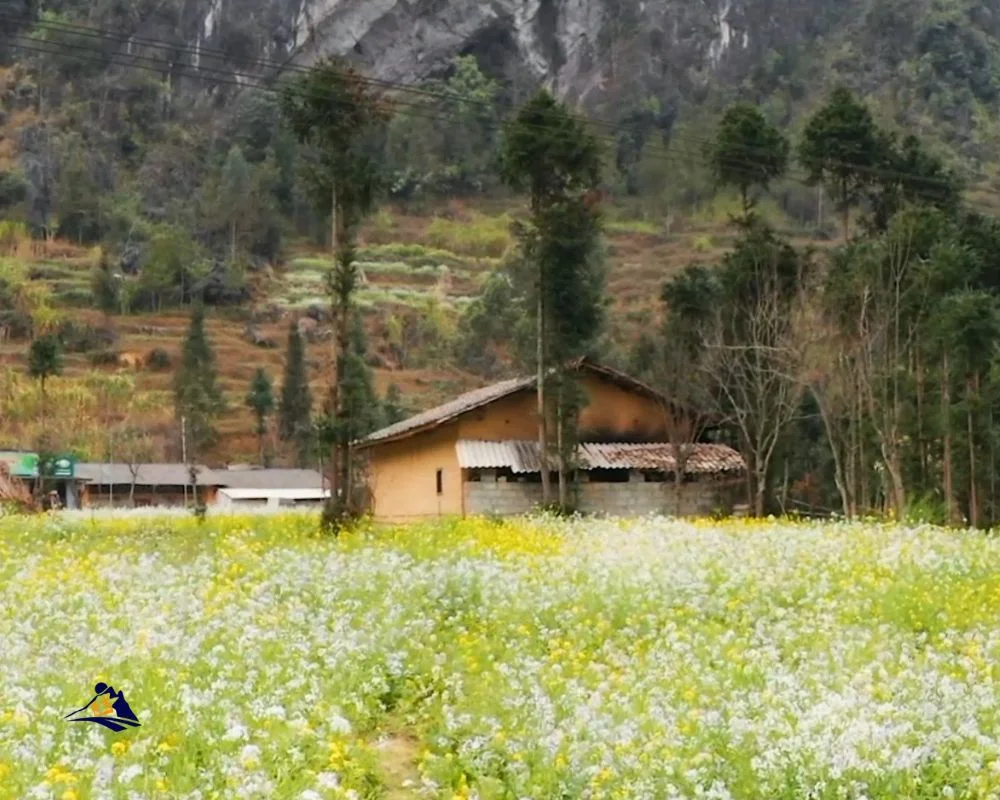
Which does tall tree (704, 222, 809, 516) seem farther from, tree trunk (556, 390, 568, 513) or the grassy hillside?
the grassy hillside

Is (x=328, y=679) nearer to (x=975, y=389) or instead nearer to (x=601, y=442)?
(x=975, y=389)

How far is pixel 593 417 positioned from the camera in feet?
133

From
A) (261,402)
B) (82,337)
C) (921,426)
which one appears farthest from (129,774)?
(82,337)

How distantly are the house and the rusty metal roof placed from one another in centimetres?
3

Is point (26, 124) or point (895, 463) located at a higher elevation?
point (26, 124)

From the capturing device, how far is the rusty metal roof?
37594 mm

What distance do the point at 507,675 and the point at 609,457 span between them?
29964mm

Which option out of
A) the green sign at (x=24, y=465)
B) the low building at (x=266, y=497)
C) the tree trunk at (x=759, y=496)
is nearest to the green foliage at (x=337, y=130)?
the tree trunk at (x=759, y=496)

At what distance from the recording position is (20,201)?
5044 inches

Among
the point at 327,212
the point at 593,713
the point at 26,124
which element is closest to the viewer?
the point at 593,713

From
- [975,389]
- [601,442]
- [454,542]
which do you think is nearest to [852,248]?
[975,389]

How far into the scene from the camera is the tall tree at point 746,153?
4278cm

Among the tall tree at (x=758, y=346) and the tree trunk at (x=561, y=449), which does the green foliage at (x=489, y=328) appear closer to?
the tall tree at (x=758, y=346)

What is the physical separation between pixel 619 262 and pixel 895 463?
286ft
